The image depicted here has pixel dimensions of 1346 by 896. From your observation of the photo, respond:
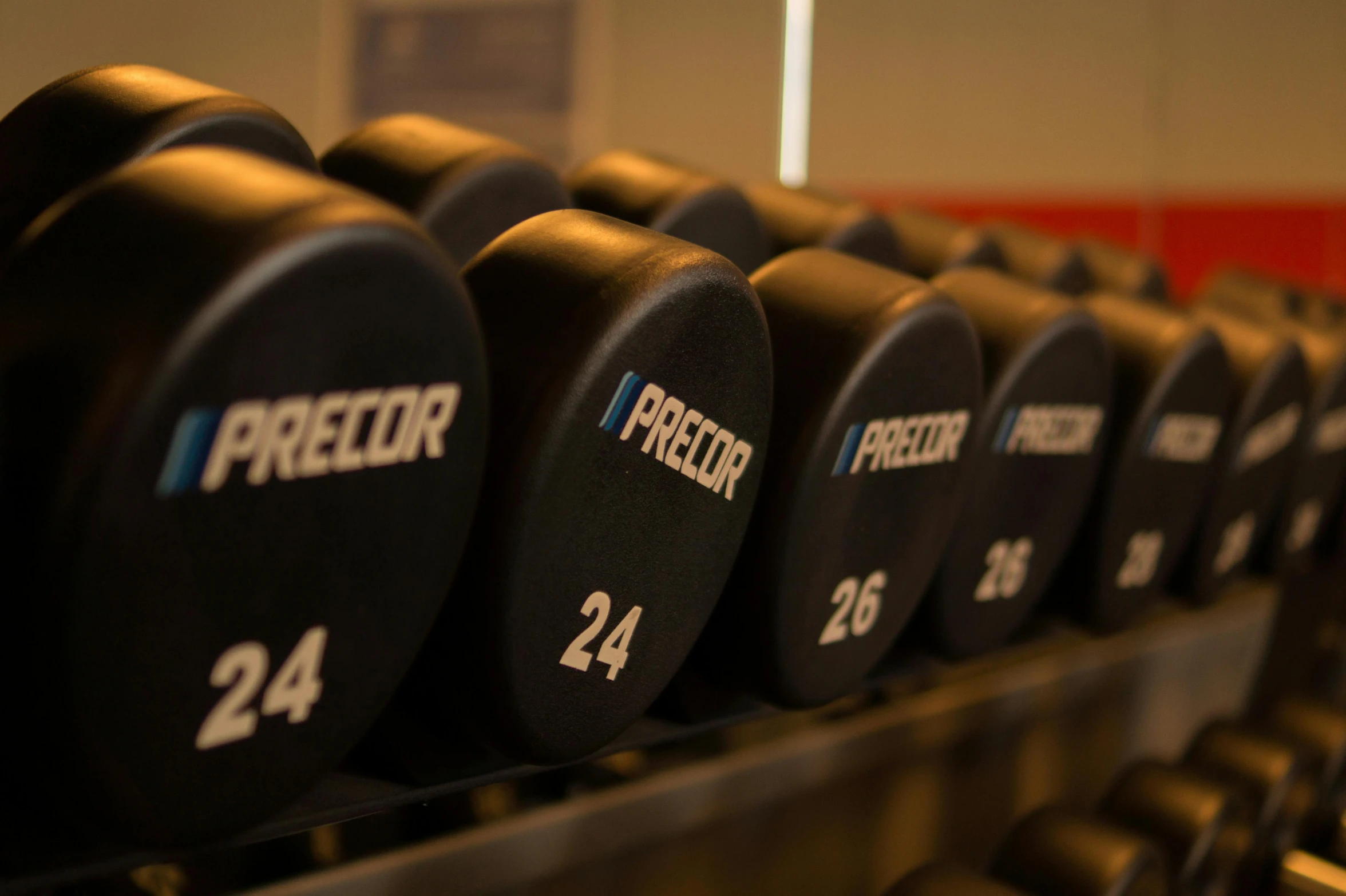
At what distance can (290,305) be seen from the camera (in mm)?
398

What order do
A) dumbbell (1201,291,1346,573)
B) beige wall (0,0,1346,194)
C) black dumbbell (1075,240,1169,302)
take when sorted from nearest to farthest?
dumbbell (1201,291,1346,573), black dumbbell (1075,240,1169,302), beige wall (0,0,1346,194)

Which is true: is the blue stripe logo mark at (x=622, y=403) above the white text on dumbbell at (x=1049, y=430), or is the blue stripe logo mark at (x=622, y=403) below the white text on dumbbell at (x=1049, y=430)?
above

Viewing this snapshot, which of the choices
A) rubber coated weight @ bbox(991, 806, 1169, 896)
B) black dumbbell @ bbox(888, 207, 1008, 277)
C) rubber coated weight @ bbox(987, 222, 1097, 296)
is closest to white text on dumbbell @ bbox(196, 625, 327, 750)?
rubber coated weight @ bbox(991, 806, 1169, 896)

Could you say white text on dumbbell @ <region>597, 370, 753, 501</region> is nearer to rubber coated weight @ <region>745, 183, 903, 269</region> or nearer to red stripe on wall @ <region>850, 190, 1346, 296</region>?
rubber coated weight @ <region>745, 183, 903, 269</region>

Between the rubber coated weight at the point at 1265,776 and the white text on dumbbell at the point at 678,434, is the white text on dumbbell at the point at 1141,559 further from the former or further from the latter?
the white text on dumbbell at the point at 678,434

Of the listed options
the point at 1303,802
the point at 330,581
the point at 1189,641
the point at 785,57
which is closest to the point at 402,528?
the point at 330,581

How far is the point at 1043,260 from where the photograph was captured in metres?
1.46

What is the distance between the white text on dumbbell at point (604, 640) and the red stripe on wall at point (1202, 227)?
3.33m

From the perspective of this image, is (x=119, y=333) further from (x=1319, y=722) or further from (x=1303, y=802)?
(x=1319, y=722)

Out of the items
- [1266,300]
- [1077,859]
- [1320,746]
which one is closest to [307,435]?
[1077,859]

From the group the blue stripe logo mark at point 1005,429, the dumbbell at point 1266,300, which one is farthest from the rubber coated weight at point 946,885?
the dumbbell at point 1266,300

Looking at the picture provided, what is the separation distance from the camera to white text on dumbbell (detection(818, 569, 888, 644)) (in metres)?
0.70

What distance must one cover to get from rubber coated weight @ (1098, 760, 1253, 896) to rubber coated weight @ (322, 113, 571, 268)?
0.86 m

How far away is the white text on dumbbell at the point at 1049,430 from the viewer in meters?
0.81
